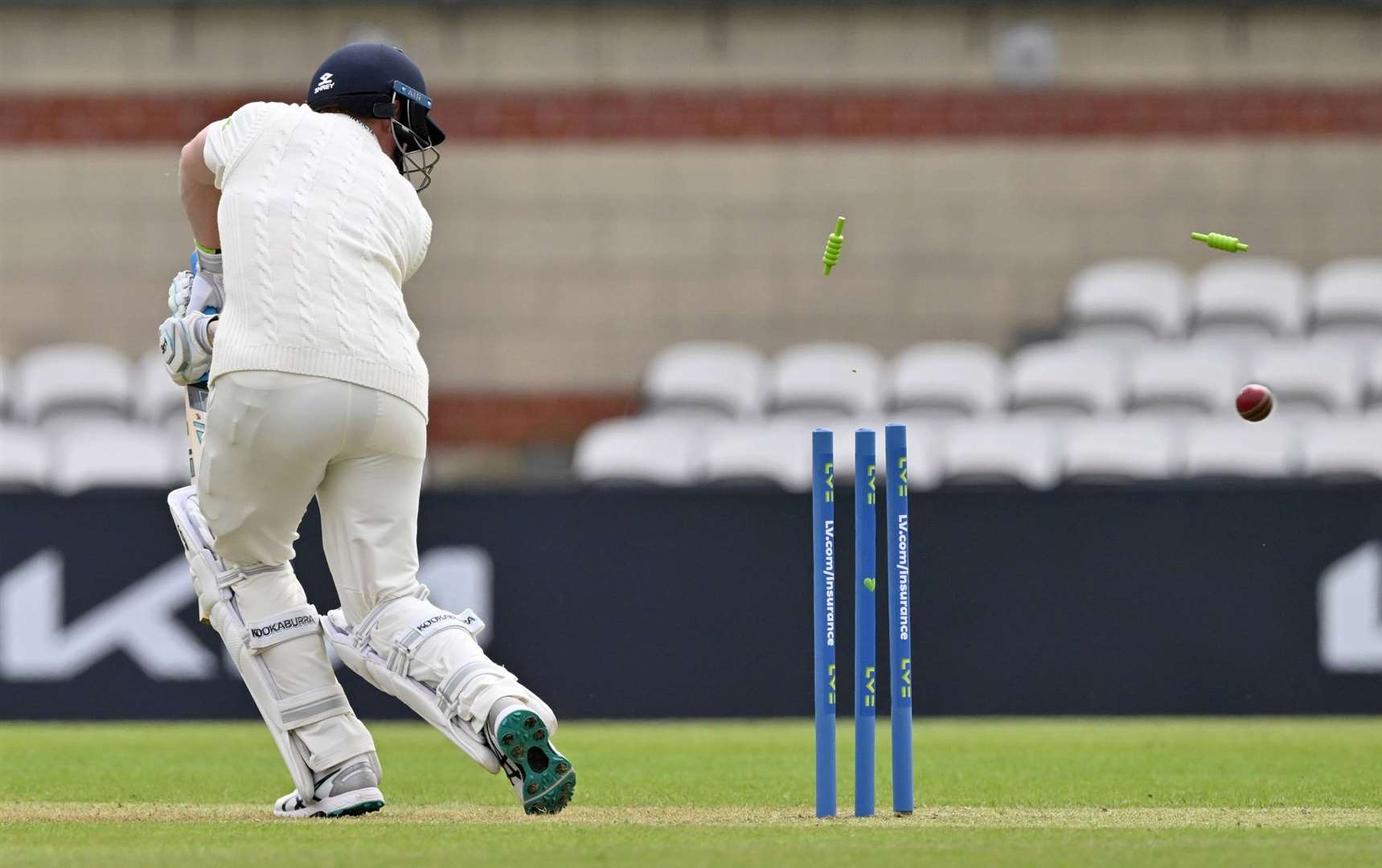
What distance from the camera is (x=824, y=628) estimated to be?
17.1 feet

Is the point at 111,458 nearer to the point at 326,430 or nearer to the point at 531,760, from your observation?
the point at 326,430

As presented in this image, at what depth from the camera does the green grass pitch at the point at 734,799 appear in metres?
4.49

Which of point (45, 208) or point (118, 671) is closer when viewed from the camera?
point (118, 671)

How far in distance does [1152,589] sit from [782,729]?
1648 mm

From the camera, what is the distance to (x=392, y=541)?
5.11 m

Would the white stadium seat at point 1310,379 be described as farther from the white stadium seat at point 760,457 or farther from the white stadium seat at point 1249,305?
the white stadium seat at point 760,457

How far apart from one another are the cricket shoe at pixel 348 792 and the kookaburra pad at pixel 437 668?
19 centimetres

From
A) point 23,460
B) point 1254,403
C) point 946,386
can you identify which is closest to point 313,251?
point 1254,403

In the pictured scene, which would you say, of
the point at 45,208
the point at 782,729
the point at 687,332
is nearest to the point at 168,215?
the point at 45,208

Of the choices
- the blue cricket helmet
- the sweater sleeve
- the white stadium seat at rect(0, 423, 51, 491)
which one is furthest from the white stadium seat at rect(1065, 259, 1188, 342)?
the sweater sleeve

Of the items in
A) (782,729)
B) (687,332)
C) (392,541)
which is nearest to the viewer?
(392,541)

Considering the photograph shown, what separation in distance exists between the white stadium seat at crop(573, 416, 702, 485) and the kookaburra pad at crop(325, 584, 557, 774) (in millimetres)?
5792

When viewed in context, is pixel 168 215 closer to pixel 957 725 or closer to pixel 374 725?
pixel 374 725

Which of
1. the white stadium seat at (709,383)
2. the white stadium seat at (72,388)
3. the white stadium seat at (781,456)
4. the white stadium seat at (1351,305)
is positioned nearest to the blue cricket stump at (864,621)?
the white stadium seat at (781,456)
